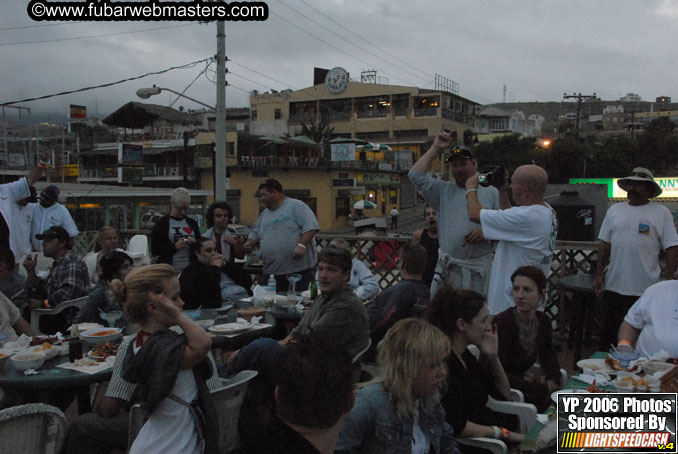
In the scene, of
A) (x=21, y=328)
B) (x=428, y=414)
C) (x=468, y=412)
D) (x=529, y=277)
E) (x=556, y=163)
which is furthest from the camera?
(x=556, y=163)

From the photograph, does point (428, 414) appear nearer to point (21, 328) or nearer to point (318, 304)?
point (318, 304)

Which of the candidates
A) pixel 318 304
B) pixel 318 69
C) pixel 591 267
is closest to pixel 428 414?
pixel 318 304

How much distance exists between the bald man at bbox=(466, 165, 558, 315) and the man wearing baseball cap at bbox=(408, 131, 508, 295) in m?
0.37

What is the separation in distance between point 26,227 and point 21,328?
2845 mm

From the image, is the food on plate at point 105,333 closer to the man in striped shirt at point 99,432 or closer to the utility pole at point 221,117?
the man in striped shirt at point 99,432

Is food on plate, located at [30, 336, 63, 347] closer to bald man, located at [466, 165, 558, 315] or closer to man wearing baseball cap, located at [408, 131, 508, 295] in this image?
A: man wearing baseball cap, located at [408, 131, 508, 295]

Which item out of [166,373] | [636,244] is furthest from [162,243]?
[636,244]

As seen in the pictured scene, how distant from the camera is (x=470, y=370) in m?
2.77

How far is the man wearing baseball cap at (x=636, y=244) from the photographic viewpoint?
4355 millimetres

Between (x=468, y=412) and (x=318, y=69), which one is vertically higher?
(x=318, y=69)

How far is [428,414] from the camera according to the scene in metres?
2.22

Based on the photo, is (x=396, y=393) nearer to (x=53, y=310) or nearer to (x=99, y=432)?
(x=99, y=432)

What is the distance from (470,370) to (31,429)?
2129 millimetres

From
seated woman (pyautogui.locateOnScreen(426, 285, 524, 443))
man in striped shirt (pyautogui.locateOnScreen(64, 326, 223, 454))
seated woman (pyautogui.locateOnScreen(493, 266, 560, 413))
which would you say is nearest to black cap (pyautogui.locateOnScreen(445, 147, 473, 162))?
seated woman (pyautogui.locateOnScreen(493, 266, 560, 413))
